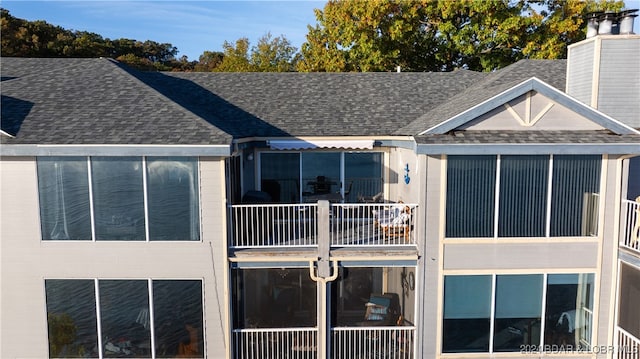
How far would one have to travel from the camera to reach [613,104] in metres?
11.9

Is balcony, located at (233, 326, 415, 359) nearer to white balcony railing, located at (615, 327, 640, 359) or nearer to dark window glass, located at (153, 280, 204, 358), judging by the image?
dark window glass, located at (153, 280, 204, 358)

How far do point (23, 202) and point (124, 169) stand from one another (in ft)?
8.50

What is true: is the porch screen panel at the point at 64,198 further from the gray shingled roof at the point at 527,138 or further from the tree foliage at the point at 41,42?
the tree foliage at the point at 41,42

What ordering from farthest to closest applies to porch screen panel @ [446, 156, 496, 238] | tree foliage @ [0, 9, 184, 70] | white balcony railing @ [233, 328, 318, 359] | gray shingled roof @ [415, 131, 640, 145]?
1. tree foliage @ [0, 9, 184, 70]
2. white balcony railing @ [233, 328, 318, 359]
3. porch screen panel @ [446, 156, 496, 238]
4. gray shingled roof @ [415, 131, 640, 145]

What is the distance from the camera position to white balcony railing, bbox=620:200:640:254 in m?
10.4

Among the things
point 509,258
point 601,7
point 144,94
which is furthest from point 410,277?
point 601,7

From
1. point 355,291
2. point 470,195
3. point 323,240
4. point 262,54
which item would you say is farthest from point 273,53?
point 470,195

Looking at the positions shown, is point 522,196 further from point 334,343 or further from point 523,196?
point 334,343

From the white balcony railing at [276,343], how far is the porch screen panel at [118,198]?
11.7 ft

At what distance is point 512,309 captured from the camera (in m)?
11.0

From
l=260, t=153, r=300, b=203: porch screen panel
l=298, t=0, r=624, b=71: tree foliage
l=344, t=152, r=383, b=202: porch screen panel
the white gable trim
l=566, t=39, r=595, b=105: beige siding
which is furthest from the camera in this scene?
l=298, t=0, r=624, b=71: tree foliage

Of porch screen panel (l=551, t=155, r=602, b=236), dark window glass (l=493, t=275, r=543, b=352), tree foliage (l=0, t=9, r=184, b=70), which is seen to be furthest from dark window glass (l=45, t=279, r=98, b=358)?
tree foliage (l=0, t=9, r=184, b=70)

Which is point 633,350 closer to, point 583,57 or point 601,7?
point 583,57

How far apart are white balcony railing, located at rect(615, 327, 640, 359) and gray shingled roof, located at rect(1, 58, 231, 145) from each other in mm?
10557
